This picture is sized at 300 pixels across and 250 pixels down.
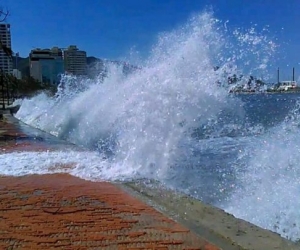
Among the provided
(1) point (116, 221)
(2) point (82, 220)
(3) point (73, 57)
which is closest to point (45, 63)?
(3) point (73, 57)

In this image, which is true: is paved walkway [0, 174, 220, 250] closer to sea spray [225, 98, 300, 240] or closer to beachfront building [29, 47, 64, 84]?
sea spray [225, 98, 300, 240]

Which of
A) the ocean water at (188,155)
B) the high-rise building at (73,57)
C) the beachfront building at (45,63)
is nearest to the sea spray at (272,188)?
the ocean water at (188,155)

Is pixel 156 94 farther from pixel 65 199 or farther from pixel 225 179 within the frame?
pixel 65 199

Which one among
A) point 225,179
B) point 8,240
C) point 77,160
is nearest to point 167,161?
point 225,179

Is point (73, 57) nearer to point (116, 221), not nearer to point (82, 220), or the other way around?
point (82, 220)

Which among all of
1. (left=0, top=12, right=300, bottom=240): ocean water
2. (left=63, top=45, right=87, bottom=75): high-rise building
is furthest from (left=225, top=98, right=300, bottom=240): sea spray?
(left=63, top=45, right=87, bottom=75): high-rise building

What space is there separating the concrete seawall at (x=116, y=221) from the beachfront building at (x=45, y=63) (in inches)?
2823

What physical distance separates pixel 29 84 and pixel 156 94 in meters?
70.3

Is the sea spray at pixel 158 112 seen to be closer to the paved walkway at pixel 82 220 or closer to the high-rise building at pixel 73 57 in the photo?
the paved walkway at pixel 82 220

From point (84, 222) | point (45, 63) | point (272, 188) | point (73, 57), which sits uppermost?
point (45, 63)

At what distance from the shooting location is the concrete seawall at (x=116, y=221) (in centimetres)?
335

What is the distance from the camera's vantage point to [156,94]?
899 cm

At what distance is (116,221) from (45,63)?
8455cm

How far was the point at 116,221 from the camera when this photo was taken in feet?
12.7
